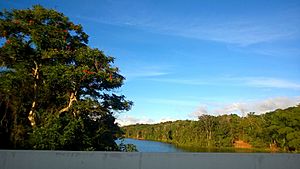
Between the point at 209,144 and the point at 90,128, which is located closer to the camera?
the point at 90,128

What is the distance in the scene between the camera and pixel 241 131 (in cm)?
7781

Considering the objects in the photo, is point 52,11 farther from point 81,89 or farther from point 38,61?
point 81,89

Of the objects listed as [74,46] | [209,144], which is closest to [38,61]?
[74,46]

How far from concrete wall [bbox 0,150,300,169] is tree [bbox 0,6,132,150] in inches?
248

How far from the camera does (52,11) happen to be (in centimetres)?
1280

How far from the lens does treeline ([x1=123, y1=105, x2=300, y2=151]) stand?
53062 millimetres

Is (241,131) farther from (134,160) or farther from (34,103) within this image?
(134,160)

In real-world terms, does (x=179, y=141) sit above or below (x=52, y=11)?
below

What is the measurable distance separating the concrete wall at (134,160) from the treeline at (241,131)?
5064cm

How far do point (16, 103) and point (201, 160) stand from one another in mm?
8580

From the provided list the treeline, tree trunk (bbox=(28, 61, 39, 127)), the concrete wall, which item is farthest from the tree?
the treeline

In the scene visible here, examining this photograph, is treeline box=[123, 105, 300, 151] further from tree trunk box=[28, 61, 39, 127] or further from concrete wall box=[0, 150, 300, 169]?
concrete wall box=[0, 150, 300, 169]

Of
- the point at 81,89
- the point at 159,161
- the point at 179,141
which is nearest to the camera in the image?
the point at 159,161

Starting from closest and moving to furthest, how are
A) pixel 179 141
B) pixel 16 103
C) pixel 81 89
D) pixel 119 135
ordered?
pixel 16 103 → pixel 81 89 → pixel 119 135 → pixel 179 141
